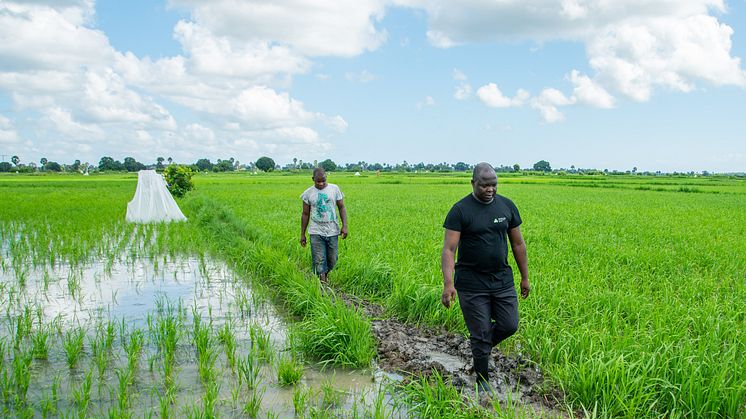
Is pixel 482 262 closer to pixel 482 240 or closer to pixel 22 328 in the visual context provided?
pixel 482 240

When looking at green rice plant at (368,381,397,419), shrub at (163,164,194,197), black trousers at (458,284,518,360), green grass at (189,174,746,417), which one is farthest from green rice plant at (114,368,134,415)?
shrub at (163,164,194,197)

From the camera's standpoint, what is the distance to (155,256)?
9.46 meters

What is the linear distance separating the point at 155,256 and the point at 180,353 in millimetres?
5552

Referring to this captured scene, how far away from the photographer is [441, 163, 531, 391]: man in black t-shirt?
11.4 feet

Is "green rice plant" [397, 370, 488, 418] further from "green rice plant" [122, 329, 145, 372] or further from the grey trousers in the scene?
the grey trousers

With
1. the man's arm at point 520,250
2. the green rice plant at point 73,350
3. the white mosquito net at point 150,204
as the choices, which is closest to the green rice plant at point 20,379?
the green rice plant at point 73,350

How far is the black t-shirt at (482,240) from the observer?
3.47m

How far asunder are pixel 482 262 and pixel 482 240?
156mm

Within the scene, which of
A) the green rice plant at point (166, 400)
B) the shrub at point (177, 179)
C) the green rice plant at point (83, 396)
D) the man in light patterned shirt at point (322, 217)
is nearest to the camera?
the green rice plant at point (166, 400)

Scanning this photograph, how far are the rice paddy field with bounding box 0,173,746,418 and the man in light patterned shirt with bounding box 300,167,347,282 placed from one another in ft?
1.38

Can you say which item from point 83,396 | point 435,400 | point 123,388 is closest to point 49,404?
point 83,396

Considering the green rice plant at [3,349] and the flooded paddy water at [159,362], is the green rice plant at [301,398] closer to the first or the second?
the flooded paddy water at [159,362]

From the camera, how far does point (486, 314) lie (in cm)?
359

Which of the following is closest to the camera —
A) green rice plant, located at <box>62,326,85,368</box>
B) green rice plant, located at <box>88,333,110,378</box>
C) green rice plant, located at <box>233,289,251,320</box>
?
green rice plant, located at <box>88,333,110,378</box>
